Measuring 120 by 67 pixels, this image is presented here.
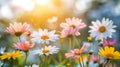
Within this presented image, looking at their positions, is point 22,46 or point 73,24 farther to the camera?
point 73,24

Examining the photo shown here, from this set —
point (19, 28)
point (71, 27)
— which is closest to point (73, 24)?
point (71, 27)

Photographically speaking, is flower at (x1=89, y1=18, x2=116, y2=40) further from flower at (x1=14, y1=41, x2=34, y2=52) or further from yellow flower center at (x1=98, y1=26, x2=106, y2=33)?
flower at (x1=14, y1=41, x2=34, y2=52)

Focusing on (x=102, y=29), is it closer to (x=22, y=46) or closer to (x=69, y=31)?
(x=69, y=31)

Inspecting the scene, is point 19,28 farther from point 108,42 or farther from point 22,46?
point 108,42

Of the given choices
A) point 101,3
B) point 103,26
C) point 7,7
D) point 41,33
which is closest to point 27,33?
point 41,33

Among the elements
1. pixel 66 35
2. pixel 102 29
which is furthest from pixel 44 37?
pixel 102 29

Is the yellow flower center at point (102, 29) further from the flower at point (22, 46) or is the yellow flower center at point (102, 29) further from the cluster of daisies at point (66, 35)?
the flower at point (22, 46)

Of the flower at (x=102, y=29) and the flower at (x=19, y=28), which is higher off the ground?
the flower at (x=19, y=28)

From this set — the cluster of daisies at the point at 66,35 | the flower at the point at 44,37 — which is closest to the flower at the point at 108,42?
the cluster of daisies at the point at 66,35

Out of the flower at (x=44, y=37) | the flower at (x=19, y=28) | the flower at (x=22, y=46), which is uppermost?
the flower at (x=19, y=28)

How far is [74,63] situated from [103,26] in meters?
0.34

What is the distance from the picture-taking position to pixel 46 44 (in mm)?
1299

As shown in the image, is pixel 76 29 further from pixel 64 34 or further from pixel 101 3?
pixel 101 3

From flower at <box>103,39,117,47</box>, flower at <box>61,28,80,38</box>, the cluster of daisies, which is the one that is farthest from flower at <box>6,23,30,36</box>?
flower at <box>103,39,117,47</box>
